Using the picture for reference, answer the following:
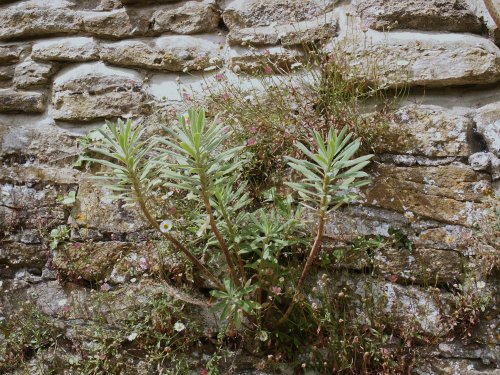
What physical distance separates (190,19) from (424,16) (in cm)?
123

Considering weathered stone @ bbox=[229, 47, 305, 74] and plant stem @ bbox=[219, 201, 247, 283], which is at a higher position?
weathered stone @ bbox=[229, 47, 305, 74]

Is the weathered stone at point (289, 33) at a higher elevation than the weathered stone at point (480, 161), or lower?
higher

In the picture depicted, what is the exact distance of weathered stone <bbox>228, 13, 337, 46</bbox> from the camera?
9.55ft

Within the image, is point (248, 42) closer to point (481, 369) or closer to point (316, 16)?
point (316, 16)

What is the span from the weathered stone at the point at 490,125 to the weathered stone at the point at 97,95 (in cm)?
166

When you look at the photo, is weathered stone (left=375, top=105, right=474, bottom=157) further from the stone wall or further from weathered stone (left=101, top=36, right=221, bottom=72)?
weathered stone (left=101, top=36, right=221, bottom=72)

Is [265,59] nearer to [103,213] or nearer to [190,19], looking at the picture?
[190,19]

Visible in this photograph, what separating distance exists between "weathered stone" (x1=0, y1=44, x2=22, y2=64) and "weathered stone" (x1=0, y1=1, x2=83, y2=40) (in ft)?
0.27

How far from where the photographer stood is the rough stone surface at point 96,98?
301 centimetres

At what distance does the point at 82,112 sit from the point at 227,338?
4.76 ft

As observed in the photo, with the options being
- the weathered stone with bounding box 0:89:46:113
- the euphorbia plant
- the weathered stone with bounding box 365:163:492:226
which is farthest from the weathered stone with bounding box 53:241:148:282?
the weathered stone with bounding box 365:163:492:226

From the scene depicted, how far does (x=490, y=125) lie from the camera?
2594mm

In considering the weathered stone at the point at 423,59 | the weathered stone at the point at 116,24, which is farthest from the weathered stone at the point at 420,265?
the weathered stone at the point at 116,24

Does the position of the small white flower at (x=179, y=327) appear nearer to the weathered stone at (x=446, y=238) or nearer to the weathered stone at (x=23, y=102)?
the weathered stone at (x=446, y=238)
